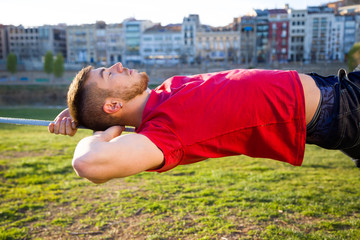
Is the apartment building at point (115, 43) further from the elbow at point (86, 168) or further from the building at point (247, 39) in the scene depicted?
the elbow at point (86, 168)

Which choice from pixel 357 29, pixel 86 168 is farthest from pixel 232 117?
pixel 357 29

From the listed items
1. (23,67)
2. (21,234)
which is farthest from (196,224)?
(23,67)

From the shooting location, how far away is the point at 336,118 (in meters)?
2.47

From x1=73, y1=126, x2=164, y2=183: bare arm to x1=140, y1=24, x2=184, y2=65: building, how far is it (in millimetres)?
67198

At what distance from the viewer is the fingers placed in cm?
267

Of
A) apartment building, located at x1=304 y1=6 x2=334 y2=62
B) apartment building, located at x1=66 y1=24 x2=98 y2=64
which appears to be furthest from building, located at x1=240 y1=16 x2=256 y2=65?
apartment building, located at x1=66 y1=24 x2=98 y2=64

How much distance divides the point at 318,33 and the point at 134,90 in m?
71.2

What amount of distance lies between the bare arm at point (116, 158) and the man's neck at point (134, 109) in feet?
1.57

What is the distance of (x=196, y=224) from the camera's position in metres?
3.91

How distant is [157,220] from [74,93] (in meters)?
2.12

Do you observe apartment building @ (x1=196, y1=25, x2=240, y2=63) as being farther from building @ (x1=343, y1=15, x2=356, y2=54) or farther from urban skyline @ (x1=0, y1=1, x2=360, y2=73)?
building @ (x1=343, y1=15, x2=356, y2=54)

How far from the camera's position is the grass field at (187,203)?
3.77m

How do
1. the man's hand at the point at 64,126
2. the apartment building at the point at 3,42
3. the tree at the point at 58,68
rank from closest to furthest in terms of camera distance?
the man's hand at the point at 64,126 < the tree at the point at 58,68 < the apartment building at the point at 3,42

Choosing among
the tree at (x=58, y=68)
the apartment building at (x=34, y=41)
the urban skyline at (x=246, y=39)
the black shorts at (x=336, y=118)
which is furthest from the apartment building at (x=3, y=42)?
the black shorts at (x=336, y=118)
